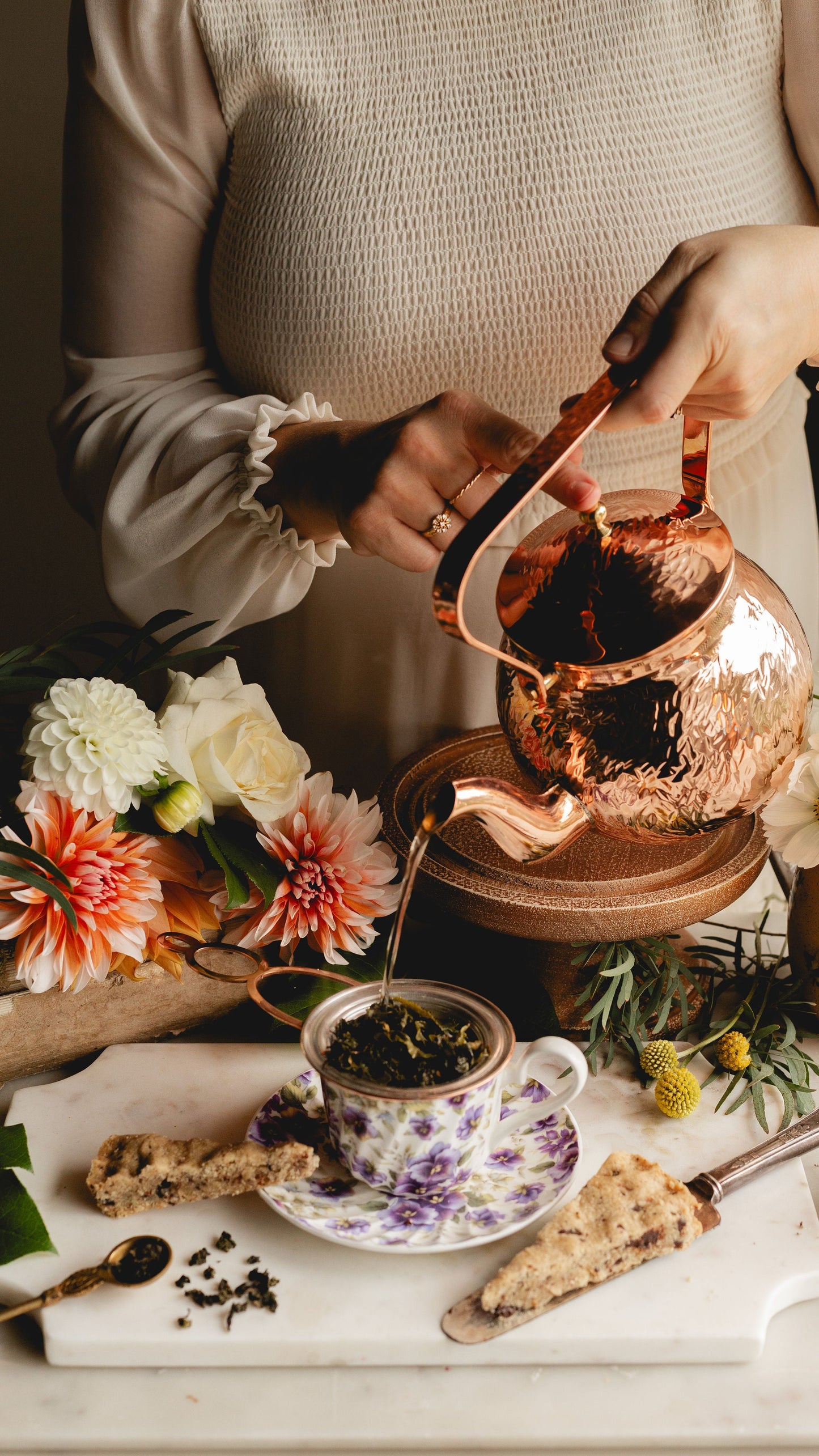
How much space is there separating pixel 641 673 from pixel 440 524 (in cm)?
16

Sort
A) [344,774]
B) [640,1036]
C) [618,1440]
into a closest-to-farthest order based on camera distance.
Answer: [618,1440]
[640,1036]
[344,774]

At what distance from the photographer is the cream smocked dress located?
79cm

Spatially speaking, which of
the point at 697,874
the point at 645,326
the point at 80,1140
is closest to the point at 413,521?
the point at 645,326

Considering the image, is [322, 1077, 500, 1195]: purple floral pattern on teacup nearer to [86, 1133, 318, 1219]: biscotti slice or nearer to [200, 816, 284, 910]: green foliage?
[86, 1133, 318, 1219]: biscotti slice

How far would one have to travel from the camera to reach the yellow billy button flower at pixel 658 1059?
2.23 feet

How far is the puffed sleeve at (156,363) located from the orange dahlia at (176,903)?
0.19 m

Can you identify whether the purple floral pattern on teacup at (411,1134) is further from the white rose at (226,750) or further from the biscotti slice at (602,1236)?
the white rose at (226,750)

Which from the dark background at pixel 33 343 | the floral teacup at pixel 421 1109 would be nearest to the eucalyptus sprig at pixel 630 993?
the floral teacup at pixel 421 1109

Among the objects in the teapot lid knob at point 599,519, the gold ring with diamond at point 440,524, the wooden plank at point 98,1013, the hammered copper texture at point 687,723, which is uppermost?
the teapot lid knob at point 599,519

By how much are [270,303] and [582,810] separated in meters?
0.47

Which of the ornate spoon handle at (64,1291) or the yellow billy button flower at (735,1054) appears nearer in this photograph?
the ornate spoon handle at (64,1291)

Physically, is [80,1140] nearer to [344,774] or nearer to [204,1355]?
[204,1355]

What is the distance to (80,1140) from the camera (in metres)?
0.64

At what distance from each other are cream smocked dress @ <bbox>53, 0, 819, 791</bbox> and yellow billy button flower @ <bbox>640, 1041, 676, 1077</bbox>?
0.37 meters
